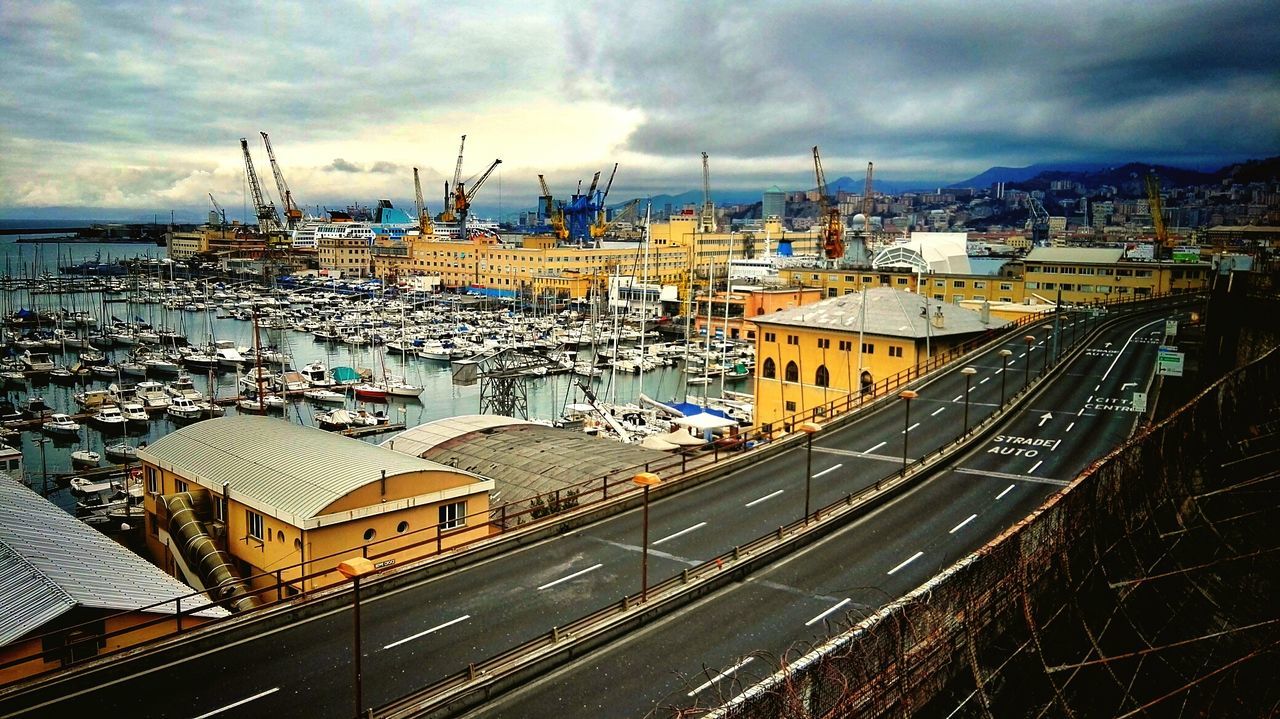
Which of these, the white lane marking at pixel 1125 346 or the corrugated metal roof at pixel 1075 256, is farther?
the corrugated metal roof at pixel 1075 256

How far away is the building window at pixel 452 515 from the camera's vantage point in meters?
16.3

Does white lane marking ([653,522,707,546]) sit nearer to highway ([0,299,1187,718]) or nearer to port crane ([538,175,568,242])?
highway ([0,299,1187,718])

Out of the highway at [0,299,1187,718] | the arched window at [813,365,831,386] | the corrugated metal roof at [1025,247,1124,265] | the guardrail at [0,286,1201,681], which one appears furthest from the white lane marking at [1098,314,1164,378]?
the corrugated metal roof at [1025,247,1124,265]

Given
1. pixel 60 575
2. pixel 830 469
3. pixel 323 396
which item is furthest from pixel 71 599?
pixel 323 396

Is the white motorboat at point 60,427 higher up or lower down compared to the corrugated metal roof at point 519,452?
lower down

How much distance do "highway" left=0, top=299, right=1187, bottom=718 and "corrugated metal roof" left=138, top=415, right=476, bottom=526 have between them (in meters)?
4.46

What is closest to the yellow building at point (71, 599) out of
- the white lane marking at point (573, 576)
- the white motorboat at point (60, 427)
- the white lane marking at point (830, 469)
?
the white lane marking at point (573, 576)

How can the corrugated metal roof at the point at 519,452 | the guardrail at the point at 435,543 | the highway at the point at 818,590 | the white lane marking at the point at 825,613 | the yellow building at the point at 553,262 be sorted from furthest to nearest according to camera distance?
the yellow building at the point at 553,262 → the corrugated metal roof at the point at 519,452 → the white lane marking at the point at 825,613 → the guardrail at the point at 435,543 → the highway at the point at 818,590

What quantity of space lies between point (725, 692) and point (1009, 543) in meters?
3.71

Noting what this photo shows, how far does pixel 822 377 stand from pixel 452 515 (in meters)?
20.6

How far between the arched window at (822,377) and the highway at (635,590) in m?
13.2

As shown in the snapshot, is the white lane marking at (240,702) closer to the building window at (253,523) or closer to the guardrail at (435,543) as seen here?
the guardrail at (435,543)

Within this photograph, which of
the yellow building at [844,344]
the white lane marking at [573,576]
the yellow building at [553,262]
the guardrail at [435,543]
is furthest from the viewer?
the yellow building at [553,262]

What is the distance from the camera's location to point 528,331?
7775 centimetres
